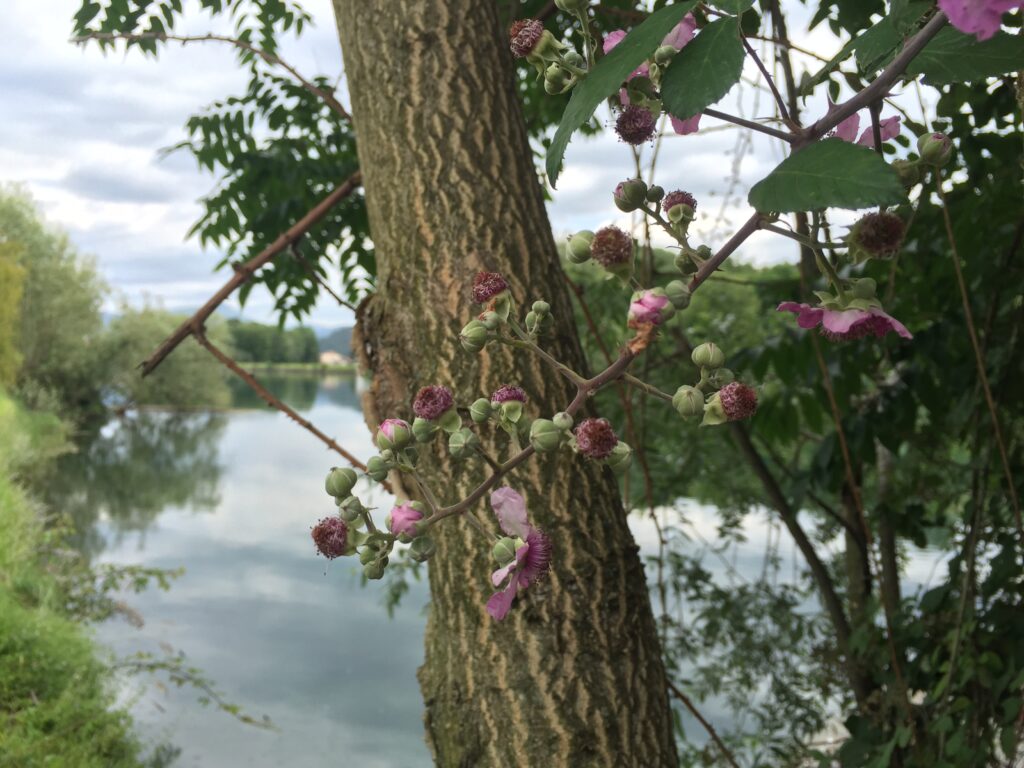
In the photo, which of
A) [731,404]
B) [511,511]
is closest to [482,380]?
[511,511]

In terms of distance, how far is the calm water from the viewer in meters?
5.65

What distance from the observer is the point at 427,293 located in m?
1.01

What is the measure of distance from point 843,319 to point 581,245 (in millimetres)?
124

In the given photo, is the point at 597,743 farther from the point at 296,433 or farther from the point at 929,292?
the point at 296,433

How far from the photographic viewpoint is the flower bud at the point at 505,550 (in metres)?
0.46

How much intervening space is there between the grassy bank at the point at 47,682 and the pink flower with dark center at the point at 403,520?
426cm

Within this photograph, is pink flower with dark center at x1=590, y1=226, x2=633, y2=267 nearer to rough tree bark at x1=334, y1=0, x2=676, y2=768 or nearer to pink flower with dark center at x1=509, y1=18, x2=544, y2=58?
pink flower with dark center at x1=509, y1=18, x2=544, y2=58

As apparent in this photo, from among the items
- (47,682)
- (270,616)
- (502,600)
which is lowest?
(270,616)

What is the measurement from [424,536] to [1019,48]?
345 mm

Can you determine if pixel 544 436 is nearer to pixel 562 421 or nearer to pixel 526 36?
pixel 562 421

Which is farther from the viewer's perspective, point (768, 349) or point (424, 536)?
point (768, 349)

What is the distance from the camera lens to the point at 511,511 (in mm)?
500

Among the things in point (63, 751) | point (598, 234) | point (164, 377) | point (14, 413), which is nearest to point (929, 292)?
point (598, 234)

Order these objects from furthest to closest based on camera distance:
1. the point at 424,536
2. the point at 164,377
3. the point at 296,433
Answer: the point at 164,377 < the point at 296,433 < the point at 424,536
